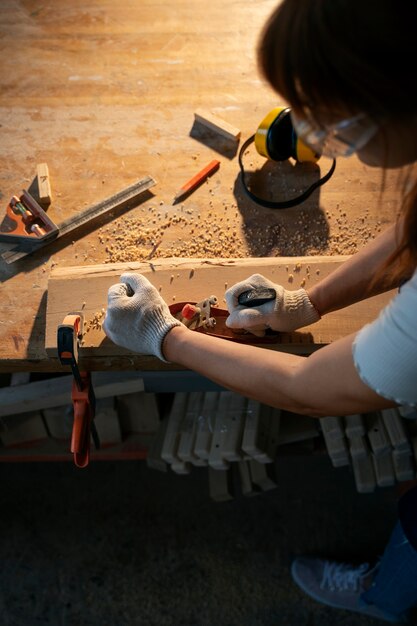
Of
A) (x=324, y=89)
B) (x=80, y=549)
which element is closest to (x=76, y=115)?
(x=324, y=89)

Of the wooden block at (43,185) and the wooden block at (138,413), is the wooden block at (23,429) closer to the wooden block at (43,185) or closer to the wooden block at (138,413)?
the wooden block at (138,413)

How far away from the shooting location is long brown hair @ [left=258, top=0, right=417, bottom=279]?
76 cm

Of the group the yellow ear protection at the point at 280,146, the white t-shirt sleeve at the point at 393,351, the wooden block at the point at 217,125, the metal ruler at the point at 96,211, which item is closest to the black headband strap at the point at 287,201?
the yellow ear protection at the point at 280,146

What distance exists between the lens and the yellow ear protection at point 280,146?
62.8 inches

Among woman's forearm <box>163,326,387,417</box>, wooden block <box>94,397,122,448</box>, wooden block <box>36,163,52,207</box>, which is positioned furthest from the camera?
wooden block <box>94,397,122,448</box>

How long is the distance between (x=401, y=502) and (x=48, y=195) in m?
1.23

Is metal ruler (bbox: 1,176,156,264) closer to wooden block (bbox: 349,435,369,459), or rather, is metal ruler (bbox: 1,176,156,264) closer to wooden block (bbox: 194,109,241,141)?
wooden block (bbox: 194,109,241,141)

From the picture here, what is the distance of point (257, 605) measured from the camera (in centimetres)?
211

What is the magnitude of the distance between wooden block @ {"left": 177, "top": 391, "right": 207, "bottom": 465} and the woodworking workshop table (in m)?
0.47

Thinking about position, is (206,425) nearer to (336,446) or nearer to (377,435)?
(336,446)

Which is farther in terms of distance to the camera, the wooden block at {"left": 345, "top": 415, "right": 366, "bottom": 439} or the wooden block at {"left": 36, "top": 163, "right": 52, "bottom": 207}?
the wooden block at {"left": 345, "top": 415, "right": 366, "bottom": 439}

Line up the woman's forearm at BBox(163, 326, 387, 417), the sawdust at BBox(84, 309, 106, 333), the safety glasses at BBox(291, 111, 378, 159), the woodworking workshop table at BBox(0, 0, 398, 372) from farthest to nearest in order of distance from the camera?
the woodworking workshop table at BBox(0, 0, 398, 372), the sawdust at BBox(84, 309, 106, 333), the woman's forearm at BBox(163, 326, 387, 417), the safety glasses at BBox(291, 111, 378, 159)

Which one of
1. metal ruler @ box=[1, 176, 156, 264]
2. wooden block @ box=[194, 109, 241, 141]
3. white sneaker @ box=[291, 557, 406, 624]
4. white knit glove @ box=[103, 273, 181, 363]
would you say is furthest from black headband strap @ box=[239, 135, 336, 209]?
white sneaker @ box=[291, 557, 406, 624]

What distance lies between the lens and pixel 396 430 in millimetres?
1799
